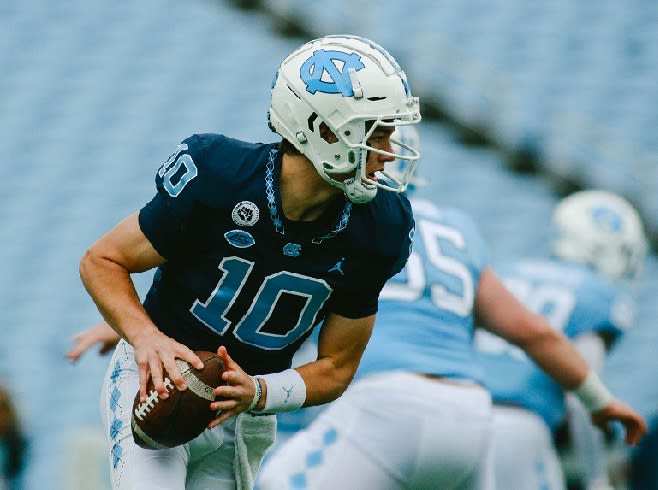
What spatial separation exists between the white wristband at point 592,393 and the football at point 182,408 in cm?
174

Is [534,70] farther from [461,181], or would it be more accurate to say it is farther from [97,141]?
[97,141]

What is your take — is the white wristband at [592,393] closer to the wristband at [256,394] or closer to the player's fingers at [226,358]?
the wristband at [256,394]

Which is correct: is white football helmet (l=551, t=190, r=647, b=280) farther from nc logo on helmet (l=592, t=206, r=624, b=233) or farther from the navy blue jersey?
the navy blue jersey

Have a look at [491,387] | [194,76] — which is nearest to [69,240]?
[194,76]

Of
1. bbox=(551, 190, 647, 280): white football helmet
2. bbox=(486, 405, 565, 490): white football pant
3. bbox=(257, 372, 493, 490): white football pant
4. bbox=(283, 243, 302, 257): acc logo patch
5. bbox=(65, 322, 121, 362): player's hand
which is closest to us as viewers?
bbox=(283, 243, 302, 257): acc logo patch

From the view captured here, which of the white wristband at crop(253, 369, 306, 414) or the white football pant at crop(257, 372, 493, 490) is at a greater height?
the white wristband at crop(253, 369, 306, 414)

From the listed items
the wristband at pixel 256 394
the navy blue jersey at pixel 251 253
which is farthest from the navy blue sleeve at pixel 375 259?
the wristband at pixel 256 394

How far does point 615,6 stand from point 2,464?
17.8 feet

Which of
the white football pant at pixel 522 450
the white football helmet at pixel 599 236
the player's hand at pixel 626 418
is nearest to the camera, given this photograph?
the player's hand at pixel 626 418

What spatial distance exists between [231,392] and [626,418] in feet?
6.08

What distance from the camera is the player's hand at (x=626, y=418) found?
14.3 ft

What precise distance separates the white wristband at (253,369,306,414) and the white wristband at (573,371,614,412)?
1468mm

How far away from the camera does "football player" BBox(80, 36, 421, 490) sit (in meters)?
3.10

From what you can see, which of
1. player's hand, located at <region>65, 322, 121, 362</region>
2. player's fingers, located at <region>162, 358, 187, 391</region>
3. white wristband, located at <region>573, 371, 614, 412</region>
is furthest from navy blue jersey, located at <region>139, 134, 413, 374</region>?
white wristband, located at <region>573, 371, 614, 412</region>
